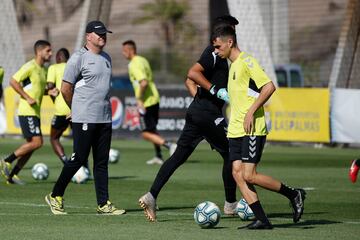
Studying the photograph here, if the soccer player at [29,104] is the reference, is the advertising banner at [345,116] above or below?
below

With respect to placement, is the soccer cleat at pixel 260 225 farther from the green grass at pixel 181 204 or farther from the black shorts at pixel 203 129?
the black shorts at pixel 203 129

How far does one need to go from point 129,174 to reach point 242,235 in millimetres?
9143

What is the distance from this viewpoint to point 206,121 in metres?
14.4

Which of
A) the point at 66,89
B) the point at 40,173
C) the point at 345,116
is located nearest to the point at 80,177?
the point at 40,173

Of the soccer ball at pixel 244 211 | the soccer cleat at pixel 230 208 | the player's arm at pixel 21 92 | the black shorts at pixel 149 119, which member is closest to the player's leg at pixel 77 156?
the soccer cleat at pixel 230 208

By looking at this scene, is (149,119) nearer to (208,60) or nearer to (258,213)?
(208,60)

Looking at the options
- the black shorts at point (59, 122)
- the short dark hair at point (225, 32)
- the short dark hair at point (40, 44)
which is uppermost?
the short dark hair at point (225, 32)

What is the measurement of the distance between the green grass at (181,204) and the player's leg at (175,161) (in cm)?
29

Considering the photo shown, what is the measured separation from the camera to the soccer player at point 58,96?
1970 cm

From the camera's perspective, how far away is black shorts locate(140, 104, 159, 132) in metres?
23.9

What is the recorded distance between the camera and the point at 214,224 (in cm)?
1288

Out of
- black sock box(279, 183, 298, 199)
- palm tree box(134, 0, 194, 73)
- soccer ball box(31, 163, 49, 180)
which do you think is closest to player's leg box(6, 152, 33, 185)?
soccer ball box(31, 163, 49, 180)

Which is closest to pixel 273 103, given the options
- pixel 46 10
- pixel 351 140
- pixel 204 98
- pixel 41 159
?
pixel 351 140

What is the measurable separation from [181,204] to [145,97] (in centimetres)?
828
